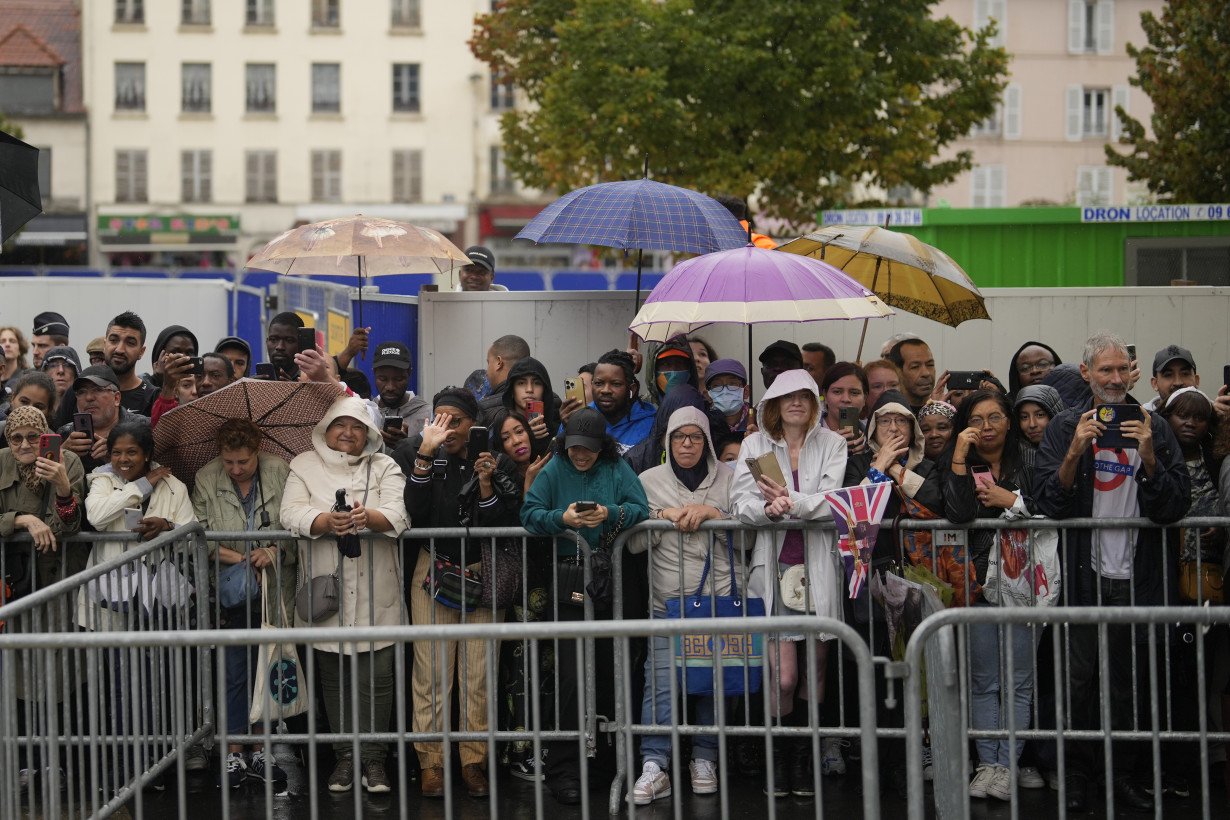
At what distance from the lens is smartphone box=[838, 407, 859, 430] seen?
7504 millimetres

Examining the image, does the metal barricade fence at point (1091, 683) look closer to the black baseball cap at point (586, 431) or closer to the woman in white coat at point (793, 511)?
the woman in white coat at point (793, 511)

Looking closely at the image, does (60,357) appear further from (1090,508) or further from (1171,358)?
(1171,358)

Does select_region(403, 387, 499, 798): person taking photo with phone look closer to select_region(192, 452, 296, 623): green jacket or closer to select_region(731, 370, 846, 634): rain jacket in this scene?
select_region(192, 452, 296, 623): green jacket

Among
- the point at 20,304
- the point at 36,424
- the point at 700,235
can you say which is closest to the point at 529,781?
the point at 36,424

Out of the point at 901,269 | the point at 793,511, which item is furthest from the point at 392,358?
the point at 901,269

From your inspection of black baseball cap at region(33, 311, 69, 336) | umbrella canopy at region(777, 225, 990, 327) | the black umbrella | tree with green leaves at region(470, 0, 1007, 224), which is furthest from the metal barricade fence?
tree with green leaves at region(470, 0, 1007, 224)

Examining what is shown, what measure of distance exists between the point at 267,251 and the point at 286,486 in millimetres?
2550

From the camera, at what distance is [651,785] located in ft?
23.3

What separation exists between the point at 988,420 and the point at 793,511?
3.52ft

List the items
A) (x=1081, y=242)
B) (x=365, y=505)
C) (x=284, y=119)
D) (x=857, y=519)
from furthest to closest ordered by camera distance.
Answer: (x=284, y=119)
(x=1081, y=242)
(x=365, y=505)
(x=857, y=519)

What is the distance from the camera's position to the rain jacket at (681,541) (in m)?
7.25

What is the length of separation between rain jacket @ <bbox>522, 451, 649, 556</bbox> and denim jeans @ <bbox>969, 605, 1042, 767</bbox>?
1669 millimetres

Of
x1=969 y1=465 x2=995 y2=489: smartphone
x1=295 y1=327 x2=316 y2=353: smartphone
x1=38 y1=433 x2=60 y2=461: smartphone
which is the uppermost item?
x1=295 y1=327 x2=316 y2=353: smartphone

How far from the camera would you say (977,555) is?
287 inches
